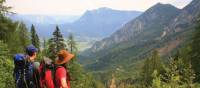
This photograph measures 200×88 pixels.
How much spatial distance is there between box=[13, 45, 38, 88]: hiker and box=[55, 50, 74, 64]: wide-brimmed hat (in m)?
0.86

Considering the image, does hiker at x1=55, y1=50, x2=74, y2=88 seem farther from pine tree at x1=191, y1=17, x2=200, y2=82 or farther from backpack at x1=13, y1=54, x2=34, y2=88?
pine tree at x1=191, y1=17, x2=200, y2=82

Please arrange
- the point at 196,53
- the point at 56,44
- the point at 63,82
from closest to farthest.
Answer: the point at 63,82 < the point at 196,53 < the point at 56,44

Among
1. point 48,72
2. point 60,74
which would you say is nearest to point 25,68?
point 48,72

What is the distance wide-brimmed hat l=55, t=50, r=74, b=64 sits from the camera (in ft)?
27.4

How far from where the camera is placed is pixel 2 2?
86.8 feet

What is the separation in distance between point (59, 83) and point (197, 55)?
34.1 meters

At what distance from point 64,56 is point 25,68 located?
1279 mm

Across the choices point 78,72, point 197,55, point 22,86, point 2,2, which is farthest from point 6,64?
point 78,72

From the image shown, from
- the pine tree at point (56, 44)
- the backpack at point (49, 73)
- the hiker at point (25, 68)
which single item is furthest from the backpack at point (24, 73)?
the pine tree at point (56, 44)

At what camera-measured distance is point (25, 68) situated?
9297mm

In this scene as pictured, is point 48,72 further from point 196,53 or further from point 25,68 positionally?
point 196,53

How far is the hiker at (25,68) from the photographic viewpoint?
361 inches

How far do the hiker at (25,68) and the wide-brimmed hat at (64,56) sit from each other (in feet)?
2.82

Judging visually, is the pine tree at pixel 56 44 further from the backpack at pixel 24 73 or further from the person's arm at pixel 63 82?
the person's arm at pixel 63 82
